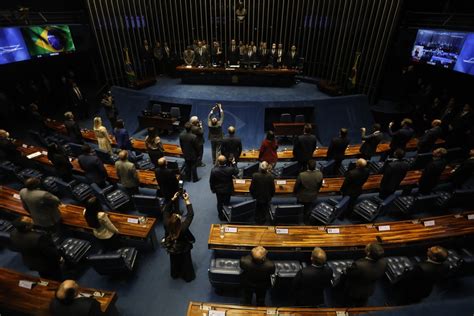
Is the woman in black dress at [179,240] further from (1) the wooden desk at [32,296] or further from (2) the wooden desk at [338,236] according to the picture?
(1) the wooden desk at [32,296]

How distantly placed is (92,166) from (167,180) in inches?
74.5

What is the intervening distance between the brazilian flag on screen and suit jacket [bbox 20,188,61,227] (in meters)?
8.75

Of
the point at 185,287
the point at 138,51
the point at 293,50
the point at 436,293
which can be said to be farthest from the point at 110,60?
the point at 436,293

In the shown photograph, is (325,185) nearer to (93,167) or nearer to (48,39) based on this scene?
(93,167)

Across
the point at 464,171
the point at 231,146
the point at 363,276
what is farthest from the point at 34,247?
the point at 464,171

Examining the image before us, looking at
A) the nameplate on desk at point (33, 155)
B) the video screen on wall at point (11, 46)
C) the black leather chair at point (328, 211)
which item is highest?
the video screen on wall at point (11, 46)

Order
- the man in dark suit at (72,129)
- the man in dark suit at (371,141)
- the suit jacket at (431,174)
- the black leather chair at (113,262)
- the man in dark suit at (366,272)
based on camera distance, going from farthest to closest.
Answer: the man in dark suit at (72,129), the man in dark suit at (371,141), the suit jacket at (431,174), the black leather chair at (113,262), the man in dark suit at (366,272)

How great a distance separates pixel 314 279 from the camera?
11.1 feet

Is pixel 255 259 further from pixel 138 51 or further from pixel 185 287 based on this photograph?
pixel 138 51

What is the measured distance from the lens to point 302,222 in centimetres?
616

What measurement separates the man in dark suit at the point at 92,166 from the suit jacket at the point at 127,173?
470 mm

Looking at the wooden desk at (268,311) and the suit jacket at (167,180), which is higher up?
the suit jacket at (167,180)

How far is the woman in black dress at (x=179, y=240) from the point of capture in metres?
3.95

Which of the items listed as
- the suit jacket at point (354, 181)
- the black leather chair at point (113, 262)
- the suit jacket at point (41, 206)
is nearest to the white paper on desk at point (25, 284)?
the black leather chair at point (113, 262)
